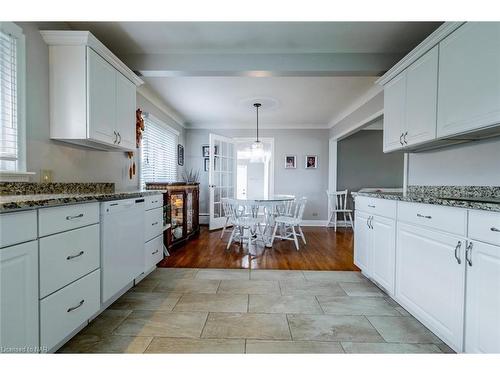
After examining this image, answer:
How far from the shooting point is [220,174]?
5117mm

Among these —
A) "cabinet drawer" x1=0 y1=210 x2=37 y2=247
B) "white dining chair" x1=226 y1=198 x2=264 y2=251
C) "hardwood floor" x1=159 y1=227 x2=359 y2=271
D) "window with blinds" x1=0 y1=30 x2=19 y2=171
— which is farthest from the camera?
"white dining chair" x1=226 y1=198 x2=264 y2=251

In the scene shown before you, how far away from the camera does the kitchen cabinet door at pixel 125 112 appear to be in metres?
2.29

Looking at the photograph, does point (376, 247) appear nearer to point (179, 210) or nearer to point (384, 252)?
point (384, 252)

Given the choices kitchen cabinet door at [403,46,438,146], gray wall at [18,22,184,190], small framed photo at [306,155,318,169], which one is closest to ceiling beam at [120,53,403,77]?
kitchen cabinet door at [403,46,438,146]

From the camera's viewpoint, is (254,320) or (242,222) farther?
(242,222)

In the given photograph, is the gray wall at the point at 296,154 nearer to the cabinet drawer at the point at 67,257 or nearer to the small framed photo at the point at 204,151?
the small framed photo at the point at 204,151

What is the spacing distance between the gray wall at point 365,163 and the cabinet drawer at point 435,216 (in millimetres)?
4008

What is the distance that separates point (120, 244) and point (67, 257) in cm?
54

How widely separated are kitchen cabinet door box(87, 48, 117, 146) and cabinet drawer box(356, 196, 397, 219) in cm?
251

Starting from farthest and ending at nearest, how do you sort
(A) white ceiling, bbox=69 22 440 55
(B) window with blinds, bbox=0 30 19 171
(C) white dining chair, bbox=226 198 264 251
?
(C) white dining chair, bbox=226 198 264 251 < (A) white ceiling, bbox=69 22 440 55 < (B) window with blinds, bbox=0 30 19 171

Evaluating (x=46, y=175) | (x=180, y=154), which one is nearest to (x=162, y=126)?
(x=180, y=154)

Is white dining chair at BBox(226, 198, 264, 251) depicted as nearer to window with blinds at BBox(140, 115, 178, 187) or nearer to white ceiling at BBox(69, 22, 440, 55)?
window with blinds at BBox(140, 115, 178, 187)

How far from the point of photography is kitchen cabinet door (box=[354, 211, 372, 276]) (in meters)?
2.37
